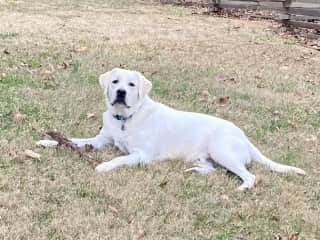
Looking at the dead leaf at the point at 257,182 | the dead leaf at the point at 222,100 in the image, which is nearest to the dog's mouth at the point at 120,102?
the dead leaf at the point at 257,182

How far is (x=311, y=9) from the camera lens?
51.3 ft

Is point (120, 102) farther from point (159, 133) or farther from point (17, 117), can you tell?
point (17, 117)

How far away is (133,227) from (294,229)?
1.13 meters

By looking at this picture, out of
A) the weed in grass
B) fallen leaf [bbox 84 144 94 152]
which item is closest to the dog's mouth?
fallen leaf [bbox 84 144 94 152]

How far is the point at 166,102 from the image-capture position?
736 cm

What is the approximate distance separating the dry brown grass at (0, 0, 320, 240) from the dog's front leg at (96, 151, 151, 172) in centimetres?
8

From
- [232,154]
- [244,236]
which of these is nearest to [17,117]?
[232,154]

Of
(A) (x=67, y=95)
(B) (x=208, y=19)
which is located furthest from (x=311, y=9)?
(A) (x=67, y=95)

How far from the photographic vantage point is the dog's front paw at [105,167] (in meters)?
4.86

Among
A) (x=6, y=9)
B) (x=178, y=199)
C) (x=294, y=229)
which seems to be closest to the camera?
(x=294, y=229)

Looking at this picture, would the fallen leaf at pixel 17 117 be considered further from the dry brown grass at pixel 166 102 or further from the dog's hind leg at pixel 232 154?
the dog's hind leg at pixel 232 154

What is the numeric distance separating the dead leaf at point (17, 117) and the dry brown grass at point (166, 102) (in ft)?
0.13

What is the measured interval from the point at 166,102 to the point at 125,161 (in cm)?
242

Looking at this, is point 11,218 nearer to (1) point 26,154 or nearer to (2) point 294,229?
(1) point 26,154
